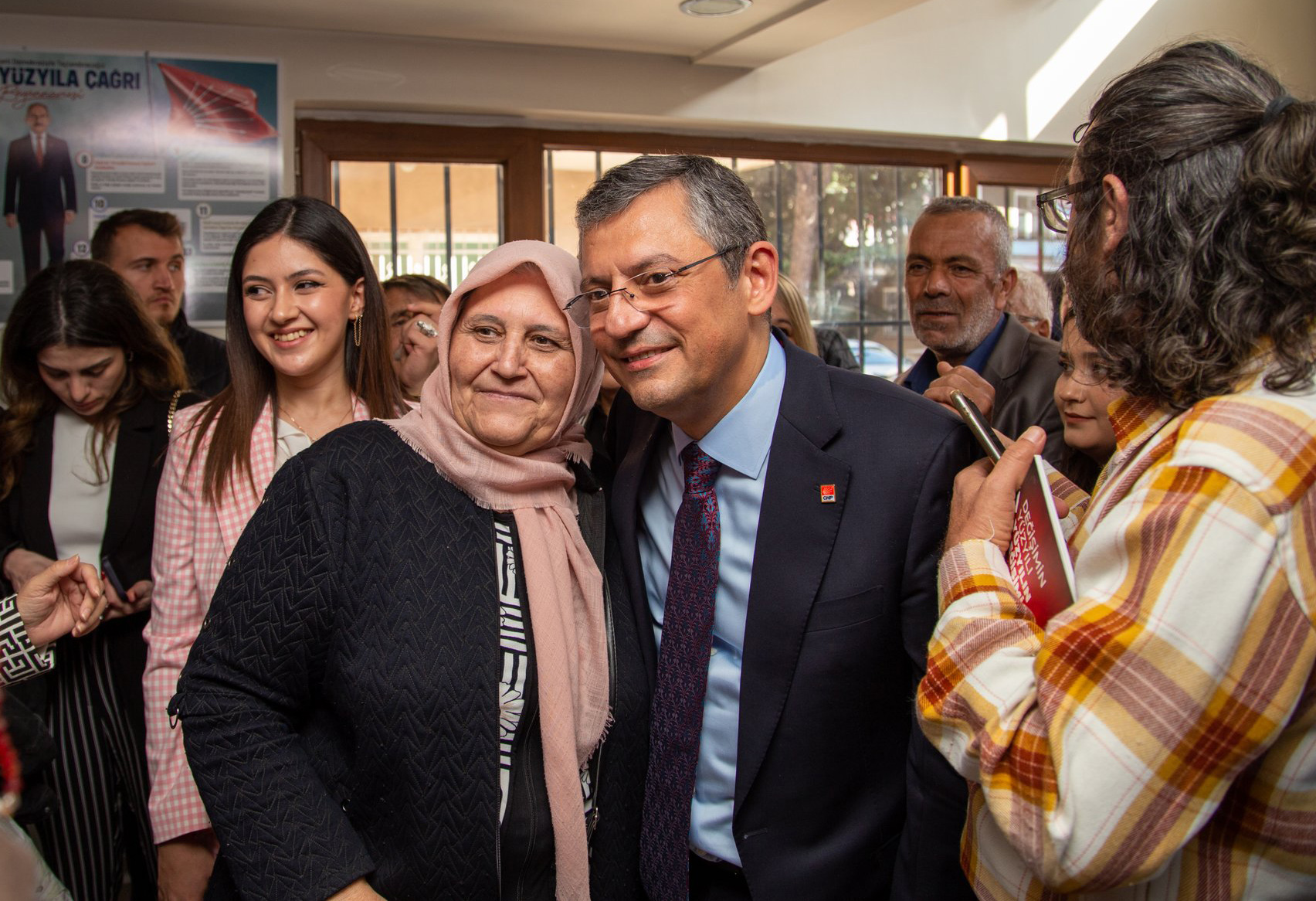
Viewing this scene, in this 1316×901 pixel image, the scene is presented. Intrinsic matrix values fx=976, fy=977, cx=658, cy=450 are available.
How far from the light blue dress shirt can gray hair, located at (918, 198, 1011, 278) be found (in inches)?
72.8

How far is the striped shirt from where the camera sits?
861 millimetres

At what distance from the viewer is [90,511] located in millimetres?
2406

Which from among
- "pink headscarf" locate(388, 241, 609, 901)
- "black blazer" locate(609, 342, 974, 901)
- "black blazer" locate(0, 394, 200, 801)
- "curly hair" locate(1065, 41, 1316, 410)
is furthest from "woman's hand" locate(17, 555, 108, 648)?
"curly hair" locate(1065, 41, 1316, 410)

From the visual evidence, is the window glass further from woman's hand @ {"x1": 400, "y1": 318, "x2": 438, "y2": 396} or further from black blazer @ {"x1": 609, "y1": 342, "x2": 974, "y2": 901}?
black blazer @ {"x1": 609, "y1": 342, "x2": 974, "y2": 901}

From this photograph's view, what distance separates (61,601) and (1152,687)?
202cm

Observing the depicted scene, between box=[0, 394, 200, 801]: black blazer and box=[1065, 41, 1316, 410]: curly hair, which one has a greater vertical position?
box=[1065, 41, 1316, 410]: curly hair

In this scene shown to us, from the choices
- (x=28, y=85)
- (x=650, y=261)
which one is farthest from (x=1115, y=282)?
(x=28, y=85)

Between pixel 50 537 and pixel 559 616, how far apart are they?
5.29 ft

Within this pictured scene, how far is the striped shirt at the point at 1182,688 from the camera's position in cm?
86

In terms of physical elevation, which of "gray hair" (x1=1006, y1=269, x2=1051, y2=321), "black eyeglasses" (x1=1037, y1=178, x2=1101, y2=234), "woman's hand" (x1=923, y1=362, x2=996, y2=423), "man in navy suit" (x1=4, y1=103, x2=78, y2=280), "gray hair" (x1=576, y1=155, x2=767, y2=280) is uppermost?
"man in navy suit" (x1=4, y1=103, x2=78, y2=280)

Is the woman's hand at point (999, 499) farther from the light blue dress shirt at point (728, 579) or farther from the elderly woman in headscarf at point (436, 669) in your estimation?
the elderly woman in headscarf at point (436, 669)

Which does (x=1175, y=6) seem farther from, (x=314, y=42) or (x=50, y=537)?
(x=50, y=537)

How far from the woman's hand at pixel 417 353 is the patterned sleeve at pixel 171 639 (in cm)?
129

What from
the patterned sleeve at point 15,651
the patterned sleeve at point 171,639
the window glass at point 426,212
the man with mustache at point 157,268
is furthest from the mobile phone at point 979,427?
the window glass at point 426,212
